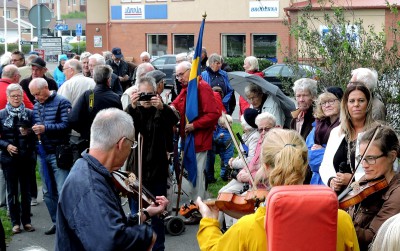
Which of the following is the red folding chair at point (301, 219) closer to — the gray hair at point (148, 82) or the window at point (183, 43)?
the gray hair at point (148, 82)

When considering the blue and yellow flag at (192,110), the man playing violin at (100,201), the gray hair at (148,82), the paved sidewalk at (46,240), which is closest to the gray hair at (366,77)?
the gray hair at (148,82)

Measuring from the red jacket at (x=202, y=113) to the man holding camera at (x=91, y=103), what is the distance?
2.69 feet

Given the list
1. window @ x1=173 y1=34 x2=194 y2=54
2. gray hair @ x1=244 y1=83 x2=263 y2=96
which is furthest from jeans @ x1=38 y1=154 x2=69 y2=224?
window @ x1=173 y1=34 x2=194 y2=54

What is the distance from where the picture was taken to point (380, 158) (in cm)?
458

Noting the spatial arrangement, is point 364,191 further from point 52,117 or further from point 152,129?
point 52,117

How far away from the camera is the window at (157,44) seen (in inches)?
1729

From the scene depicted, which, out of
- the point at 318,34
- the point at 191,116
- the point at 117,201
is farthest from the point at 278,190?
the point at 318,34

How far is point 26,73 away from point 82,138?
13.5ft

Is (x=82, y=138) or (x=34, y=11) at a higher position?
(x=34, y=11)

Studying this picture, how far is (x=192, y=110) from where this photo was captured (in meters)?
8.78

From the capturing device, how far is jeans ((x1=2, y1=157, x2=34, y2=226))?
8.85 m

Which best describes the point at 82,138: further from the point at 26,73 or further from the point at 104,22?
the point at 104,22

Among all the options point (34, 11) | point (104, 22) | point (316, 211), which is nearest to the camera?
point (316, 211)

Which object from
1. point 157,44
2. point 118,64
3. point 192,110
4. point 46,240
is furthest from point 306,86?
point 157,44
